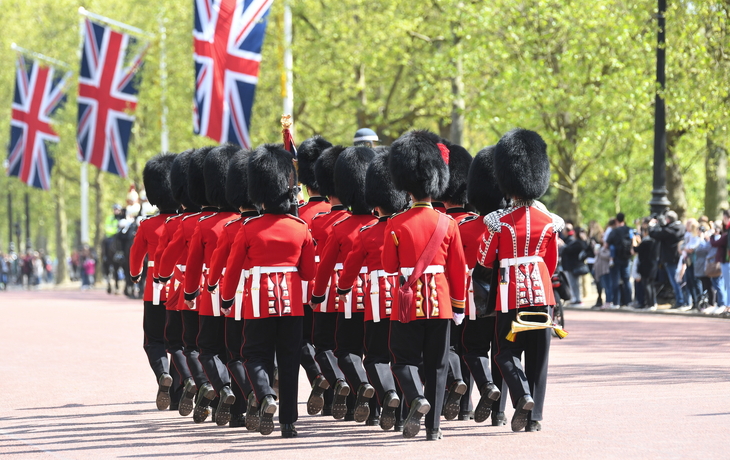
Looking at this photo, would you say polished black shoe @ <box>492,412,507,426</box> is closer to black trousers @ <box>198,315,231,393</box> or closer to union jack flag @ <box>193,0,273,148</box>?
black trousers @ <box>198,315,231,393</box>

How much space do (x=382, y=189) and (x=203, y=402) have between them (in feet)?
6.53

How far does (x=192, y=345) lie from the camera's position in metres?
9.07

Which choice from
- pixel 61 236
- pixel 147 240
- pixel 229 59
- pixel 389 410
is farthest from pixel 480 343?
pixel 61 236

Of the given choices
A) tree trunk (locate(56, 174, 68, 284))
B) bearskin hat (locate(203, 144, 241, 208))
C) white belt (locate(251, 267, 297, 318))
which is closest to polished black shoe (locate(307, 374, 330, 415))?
white belt (locate(251, 267, 297, 318))

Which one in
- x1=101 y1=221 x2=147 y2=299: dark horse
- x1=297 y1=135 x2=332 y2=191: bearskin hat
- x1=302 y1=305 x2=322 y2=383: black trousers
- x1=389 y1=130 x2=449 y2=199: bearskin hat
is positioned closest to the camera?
x1=389 y1=130 x2=449 y2=199: bearskin hat

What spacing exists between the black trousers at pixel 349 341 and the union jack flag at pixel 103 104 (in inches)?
1024

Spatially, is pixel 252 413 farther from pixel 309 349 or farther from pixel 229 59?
pixel 229 59

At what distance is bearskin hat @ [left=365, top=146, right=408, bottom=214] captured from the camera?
329 inches

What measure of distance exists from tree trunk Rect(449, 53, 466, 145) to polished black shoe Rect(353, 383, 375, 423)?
18.1 meters

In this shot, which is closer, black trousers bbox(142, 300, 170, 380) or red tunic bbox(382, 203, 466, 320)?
red tunic bbox(382, 203, 466, 320)

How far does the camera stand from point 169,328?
9.40 m

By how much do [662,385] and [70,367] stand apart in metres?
6.08

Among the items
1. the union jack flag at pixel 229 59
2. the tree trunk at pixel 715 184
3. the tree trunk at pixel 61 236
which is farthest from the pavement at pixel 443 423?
the tree trunk at pixel 61 236

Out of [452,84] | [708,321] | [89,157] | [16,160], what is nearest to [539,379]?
[708,321]
